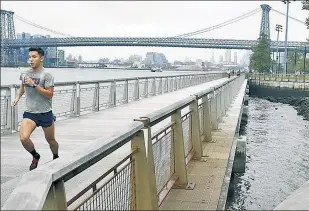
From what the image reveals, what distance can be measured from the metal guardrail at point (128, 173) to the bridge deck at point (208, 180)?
180mm

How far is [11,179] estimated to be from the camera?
5.51 m

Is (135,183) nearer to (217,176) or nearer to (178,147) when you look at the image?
(178,147)

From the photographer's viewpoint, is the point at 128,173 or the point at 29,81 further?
the point at 29,81

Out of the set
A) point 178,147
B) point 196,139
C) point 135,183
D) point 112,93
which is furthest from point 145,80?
point 135,183

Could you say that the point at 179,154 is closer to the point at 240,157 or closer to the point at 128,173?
the point at 128,173

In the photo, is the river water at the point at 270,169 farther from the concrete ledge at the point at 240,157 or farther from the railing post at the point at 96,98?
the railing post at the point at 96,98

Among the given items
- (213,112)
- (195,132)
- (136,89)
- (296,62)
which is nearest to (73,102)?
(213,112)

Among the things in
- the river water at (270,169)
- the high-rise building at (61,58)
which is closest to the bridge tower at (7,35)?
the high-rise building at (61,58)

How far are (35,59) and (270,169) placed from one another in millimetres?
10608

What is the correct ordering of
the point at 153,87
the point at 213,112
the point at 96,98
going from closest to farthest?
the point at 213,112, the point at 96,98, the point at 153,87

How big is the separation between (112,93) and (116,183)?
13.6 m

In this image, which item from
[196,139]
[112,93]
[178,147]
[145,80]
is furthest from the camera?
[145,80]

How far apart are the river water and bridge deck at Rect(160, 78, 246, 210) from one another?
3.93 feet

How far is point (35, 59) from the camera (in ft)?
17.2
